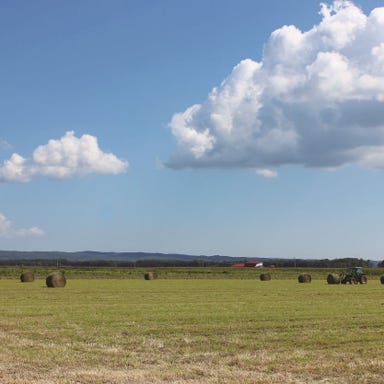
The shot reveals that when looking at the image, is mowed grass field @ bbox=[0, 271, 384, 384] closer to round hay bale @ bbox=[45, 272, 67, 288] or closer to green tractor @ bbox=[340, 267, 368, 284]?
round hay bale @ bbox=[45, 272, 67, 288]

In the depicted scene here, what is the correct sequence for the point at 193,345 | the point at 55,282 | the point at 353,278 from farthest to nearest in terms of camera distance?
the point at 353,278 < the point at 55,282 < the point at 193,345

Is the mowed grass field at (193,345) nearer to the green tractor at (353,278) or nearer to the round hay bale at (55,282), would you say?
the round hay bale at (55,282)

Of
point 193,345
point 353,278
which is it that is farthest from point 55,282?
point 193,345

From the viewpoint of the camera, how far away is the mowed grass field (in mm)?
12797

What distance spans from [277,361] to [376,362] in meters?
2.18

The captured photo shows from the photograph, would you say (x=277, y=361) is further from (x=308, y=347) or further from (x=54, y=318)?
(x=54, y=318)

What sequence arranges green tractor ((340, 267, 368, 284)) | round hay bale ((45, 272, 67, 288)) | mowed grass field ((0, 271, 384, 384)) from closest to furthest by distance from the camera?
mowed grass field ((0, 271, 384, 384)), round hay bale ((45, 272, 67, 288)), green tractor ((340, 267, 368, 284))

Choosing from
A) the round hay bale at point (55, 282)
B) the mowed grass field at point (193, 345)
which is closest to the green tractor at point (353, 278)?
the round hay bale at point (55, 282)

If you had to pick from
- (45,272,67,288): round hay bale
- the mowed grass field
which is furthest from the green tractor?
the mowed grass field

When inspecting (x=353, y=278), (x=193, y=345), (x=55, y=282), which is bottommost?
(x=353, y=278)

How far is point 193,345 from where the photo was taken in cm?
1677

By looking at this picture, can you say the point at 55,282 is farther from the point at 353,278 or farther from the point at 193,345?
the point at 193,345

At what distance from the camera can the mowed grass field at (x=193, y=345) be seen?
Result: 12.8 m

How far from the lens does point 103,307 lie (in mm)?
29234
